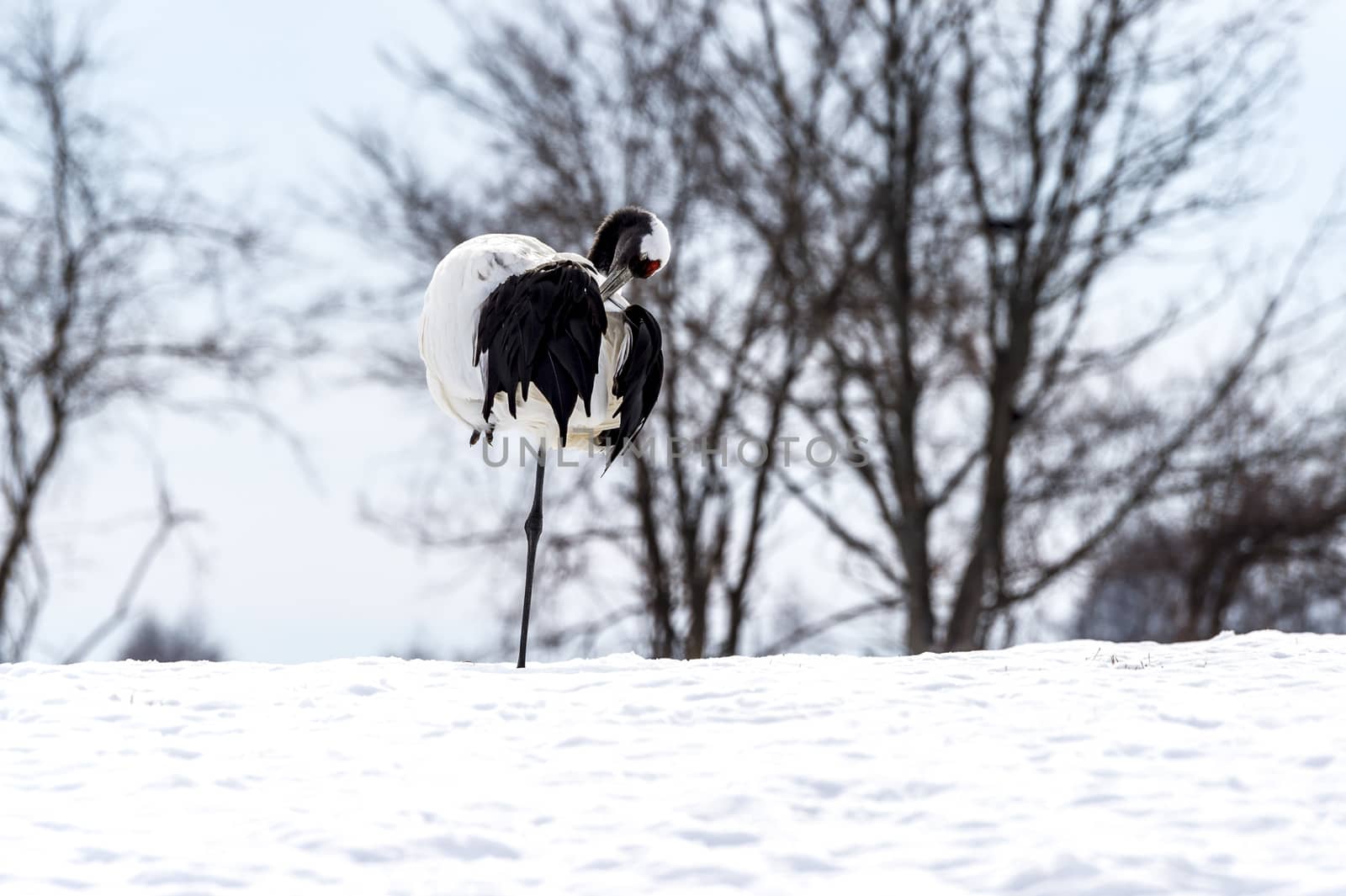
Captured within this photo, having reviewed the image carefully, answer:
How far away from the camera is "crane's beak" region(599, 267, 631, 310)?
22.9 ft

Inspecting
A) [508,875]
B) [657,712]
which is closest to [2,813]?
[508,875]

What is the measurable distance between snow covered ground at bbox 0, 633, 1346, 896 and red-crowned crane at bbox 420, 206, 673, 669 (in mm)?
1417

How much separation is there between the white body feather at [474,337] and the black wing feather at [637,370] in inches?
2.0

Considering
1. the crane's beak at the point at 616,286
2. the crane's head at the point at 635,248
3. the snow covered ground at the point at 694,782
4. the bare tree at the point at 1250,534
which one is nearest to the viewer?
the snow covered ground at the point at 694,782

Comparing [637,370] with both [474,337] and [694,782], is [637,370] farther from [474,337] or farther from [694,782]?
[694,782]

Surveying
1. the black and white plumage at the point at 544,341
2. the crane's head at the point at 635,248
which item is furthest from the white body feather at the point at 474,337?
the crane's head at the point at 635,248

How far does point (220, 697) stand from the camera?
18.9 ft

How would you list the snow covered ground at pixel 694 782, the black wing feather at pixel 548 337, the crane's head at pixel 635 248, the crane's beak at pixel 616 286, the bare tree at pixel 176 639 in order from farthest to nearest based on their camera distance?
the bare tree at pixel 176 639
the crane's head at pixel 635 248
the crane's beak at pixel 616 286
the black wing feather at pixel 548 337
the snow covered ground at pixel 694 782

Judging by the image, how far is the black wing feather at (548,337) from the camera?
6.25 m

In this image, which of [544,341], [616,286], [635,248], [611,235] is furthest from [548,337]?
[611,235]

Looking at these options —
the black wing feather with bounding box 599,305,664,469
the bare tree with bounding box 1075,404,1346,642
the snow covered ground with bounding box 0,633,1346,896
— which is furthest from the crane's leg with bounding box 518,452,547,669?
the bare tree with bounding box 1075,404,1346,642

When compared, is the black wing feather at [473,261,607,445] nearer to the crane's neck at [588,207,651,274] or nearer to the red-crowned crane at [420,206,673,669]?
the red-crowned crane at [420,206,673,669]

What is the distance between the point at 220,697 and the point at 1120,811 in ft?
12.6

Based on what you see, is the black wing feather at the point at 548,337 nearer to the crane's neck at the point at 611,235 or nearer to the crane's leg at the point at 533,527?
the crane's leg at the point at 533,527
